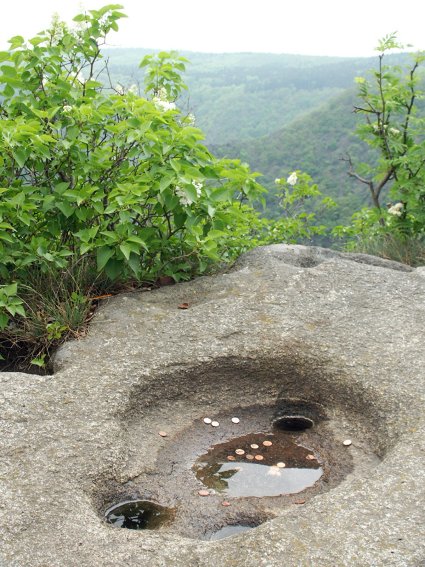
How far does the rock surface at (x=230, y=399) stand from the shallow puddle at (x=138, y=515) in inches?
3.8

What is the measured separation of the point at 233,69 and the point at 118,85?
9497cm

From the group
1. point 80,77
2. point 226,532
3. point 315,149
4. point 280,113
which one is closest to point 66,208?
point 80,77

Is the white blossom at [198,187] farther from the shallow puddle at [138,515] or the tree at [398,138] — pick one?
the tree at [398,138]

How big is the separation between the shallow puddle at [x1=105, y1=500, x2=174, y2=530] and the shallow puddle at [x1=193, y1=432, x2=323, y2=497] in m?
0.37

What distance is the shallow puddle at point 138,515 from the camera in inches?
136

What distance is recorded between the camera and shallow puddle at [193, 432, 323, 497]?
12.6 ft

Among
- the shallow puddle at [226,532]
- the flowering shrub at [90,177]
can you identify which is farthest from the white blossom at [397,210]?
the shallow puddle at [226,532]

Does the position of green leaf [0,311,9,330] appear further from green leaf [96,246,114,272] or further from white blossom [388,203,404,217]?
white blossom [388,203,404,217]

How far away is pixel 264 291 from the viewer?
530 centimetres

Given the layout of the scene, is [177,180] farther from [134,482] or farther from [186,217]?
[134,482]

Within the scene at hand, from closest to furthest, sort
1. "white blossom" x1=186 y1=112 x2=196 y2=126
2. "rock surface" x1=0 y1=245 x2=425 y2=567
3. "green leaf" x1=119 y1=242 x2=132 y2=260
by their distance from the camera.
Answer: "rock surface" x1=0 y1=245 x2=425 y2=567 → "green leaf" x1=119 y1=242 x2=132 y2=260 → "white blossom" x1=186 y1=112 x2=196 y2=126

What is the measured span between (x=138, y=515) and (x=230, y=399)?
1295 mm

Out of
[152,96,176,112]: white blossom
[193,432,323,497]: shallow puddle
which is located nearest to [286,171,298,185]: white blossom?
[152,96,176,112]: white blossom

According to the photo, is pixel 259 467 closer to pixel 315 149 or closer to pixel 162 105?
pixel 162 105
